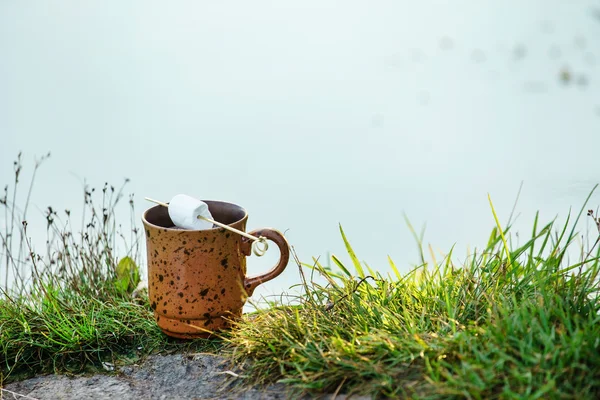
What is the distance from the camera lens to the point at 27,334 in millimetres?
2674

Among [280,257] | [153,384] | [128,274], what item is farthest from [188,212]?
[128,274]

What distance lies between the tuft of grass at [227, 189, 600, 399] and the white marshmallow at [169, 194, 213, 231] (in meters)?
0.38

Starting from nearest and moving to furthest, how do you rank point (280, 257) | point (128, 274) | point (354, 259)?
point (280, 257) < point (354, 259) < point (128, 274)

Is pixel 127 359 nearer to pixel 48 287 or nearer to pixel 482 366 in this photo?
pixel 48 287

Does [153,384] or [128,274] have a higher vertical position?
[128,274]

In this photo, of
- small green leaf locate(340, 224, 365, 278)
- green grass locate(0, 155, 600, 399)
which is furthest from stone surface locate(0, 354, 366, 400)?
small green leaf locate(340, 224, 365, 278)

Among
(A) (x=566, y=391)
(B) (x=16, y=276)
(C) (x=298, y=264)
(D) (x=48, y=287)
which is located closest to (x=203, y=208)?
(C) (x=298, y=264)

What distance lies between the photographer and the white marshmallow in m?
2.41

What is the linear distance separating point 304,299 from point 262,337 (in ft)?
0.77

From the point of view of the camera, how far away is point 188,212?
2412 millimetres

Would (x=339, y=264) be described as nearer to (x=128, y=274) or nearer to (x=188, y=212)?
(x=188, y=212)

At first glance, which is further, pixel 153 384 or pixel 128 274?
pixel 128 274

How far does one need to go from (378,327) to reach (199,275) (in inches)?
25.1

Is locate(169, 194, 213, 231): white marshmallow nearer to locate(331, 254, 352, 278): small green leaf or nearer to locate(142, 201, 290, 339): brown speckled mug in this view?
locate(142, 201, 290, 339): brown speckled mug
